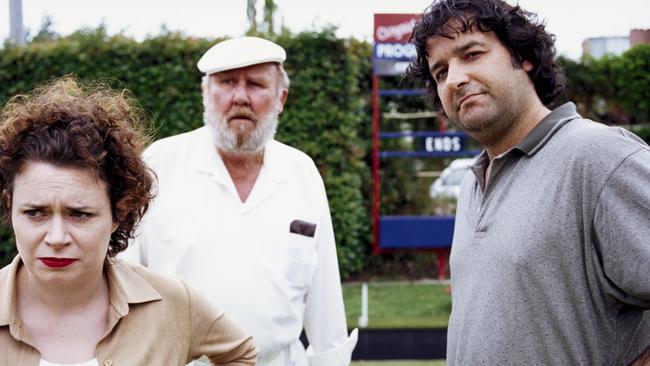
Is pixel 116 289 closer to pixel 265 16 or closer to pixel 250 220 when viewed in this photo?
pixel 250 220

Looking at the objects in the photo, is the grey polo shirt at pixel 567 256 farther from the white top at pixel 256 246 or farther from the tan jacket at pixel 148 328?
the white top at pixel 256 246

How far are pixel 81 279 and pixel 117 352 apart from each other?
0.20 meters

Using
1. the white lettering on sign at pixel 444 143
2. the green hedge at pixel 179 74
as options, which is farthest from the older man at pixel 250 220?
the white lettering on sign at pixel 444 143

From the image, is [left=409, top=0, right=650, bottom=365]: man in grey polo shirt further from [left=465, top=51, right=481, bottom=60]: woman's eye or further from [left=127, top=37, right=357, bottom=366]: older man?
[left=127, top=37, right=357, bottom=366]: older man

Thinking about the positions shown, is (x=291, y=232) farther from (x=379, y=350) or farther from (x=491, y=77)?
(x=379, y=350)

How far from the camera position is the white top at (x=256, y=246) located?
3.13 metres

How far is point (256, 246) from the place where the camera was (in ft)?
10.5

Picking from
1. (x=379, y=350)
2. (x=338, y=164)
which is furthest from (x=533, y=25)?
(x=338, y=164)

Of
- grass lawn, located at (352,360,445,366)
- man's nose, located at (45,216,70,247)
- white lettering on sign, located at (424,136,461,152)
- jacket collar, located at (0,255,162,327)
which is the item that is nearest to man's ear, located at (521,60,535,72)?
jacket collar, located at (0,255,162,327)

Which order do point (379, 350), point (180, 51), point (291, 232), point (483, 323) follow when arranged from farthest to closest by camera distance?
point (180, 51)
point (379, 350)
point (291, 232)
point (483, 323)

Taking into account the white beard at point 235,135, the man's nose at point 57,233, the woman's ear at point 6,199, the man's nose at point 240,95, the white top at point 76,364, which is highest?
the man's nose at point 240,95

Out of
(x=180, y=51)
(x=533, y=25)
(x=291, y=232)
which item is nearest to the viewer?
(x=533, y=25)

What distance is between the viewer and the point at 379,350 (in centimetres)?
643

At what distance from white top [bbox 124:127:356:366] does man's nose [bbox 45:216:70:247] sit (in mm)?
1136
